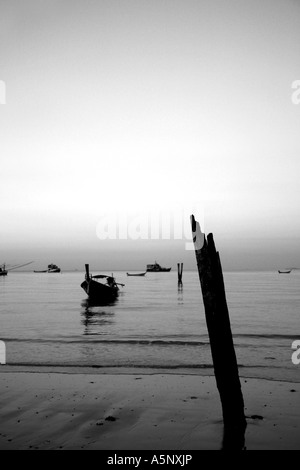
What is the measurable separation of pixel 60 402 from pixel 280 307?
2720 cm

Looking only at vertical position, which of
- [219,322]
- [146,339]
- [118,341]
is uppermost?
[219,322]

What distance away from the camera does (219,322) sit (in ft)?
18.9

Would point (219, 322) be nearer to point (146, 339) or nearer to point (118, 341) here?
point (118, 341)

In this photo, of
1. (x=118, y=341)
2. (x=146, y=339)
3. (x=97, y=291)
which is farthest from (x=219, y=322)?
(x=97, y=291)

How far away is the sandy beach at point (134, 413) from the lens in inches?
222

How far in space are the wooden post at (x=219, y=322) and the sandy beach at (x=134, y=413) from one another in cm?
49

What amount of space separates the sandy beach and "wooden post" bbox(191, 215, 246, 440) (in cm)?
49

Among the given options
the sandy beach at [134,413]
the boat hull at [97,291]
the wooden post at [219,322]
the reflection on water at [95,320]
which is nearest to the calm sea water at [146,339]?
the reflection on water at [95,320]

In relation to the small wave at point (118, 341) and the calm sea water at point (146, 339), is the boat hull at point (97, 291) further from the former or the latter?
the small wave at point (118, 341)

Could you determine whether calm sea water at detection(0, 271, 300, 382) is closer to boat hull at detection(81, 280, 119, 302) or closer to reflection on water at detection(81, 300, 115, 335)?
reflection on water at detection(81, 300, 115, 335)

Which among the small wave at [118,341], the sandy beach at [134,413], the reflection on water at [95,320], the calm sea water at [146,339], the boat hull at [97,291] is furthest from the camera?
the boat hull at [97,291]

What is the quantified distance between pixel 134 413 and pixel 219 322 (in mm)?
2769

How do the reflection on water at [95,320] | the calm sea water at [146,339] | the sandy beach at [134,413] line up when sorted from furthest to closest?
the reflection on water at [95,320] < the calm sea water at [146,339] < the sandy beach at [134,413]
